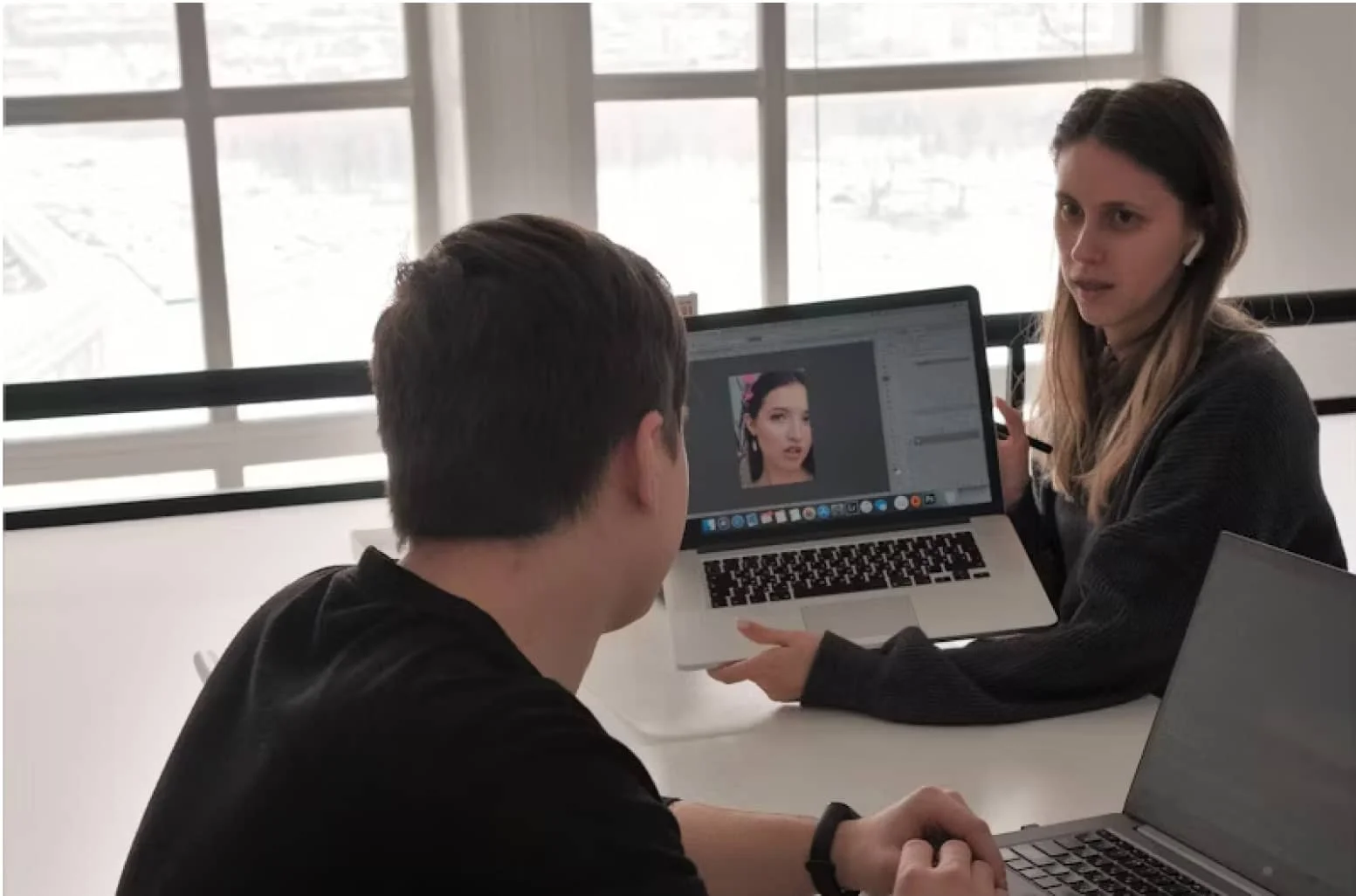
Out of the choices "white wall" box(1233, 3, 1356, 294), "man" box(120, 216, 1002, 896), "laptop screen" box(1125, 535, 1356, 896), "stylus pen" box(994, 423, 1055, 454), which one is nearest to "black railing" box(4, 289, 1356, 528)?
"stylus pen" box(994, 423, 1055, 454)

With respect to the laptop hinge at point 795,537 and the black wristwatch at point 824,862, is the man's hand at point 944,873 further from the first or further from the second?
the laptop hinge at point 795,537

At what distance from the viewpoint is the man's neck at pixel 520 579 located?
0.92 metres

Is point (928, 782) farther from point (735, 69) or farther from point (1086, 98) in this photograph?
point (735, 69)

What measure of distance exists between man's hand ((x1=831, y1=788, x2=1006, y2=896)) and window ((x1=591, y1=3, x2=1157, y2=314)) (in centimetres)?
227

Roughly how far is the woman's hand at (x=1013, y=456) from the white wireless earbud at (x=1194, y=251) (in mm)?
260

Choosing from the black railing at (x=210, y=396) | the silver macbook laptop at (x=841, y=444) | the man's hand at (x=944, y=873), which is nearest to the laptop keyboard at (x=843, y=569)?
the silver macbook laptop at (x=841, y=444)

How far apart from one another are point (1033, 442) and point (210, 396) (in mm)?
1027

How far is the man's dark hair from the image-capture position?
888mm

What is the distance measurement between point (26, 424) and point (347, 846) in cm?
256

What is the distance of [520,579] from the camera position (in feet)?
3.02

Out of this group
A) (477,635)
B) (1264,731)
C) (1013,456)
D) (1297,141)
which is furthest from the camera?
(1297,141)

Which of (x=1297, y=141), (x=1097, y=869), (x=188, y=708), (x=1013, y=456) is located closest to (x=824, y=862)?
(x=1097, y=869)

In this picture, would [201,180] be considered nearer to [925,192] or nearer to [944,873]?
[925,192]

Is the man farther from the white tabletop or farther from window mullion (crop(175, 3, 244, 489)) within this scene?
window mullion (crop(175, 3, 244, 489))
